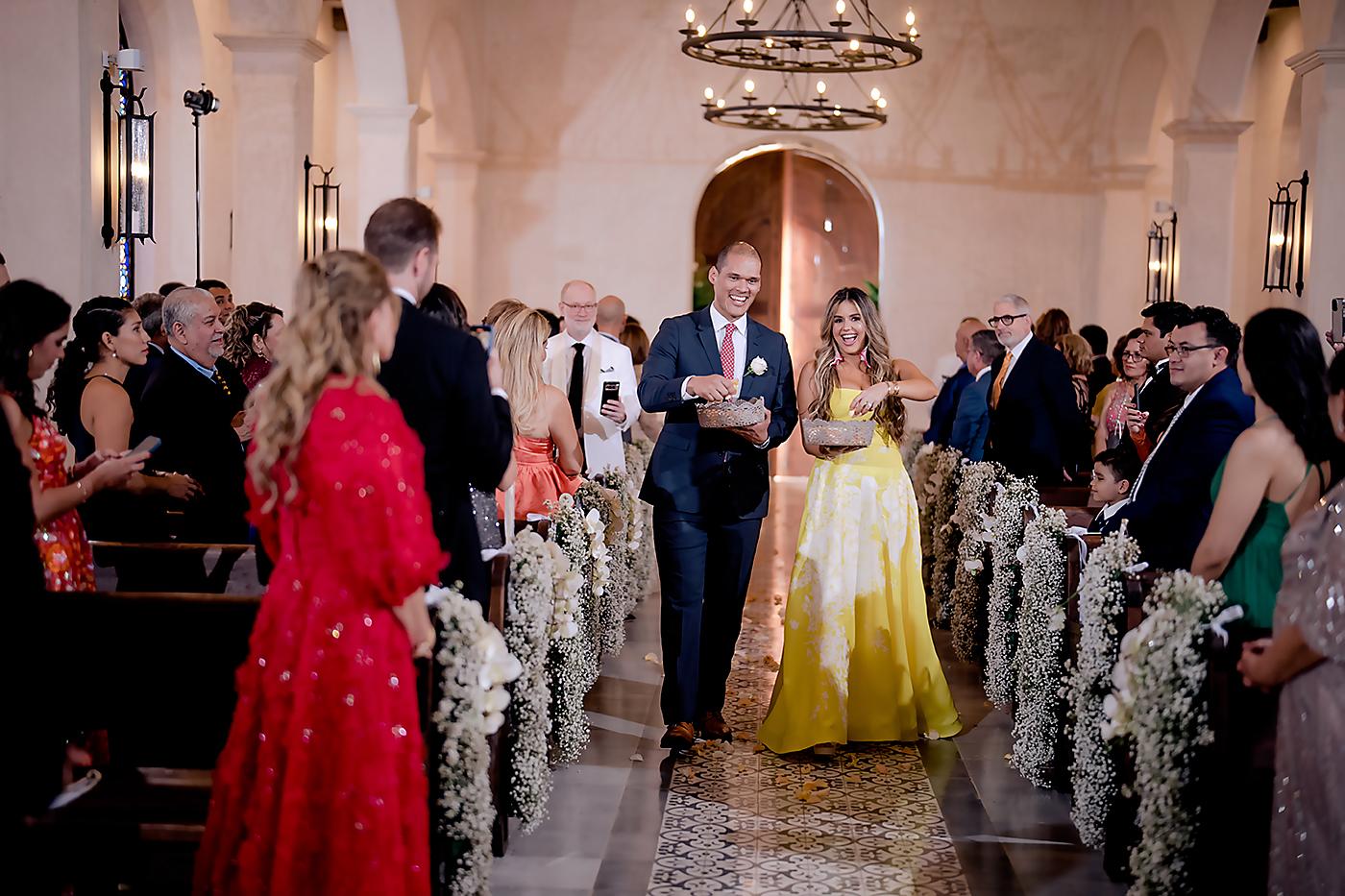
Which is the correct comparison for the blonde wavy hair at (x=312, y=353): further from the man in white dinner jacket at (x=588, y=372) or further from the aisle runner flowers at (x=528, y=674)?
the man in white dinner jacket at (x=588, y=372)

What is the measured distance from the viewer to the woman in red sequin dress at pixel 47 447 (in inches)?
160

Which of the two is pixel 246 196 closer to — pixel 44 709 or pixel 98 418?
pixel 98 418

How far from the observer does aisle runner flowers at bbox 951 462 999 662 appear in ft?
25.0

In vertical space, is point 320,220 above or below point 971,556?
above

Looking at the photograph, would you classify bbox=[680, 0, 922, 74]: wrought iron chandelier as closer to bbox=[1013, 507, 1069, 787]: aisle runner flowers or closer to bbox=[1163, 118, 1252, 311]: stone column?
bbox=[1163, 118, 1252, 311]: stone column

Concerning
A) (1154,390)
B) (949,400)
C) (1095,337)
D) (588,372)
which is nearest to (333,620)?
(588,372)

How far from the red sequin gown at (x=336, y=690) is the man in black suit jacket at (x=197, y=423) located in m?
2.68

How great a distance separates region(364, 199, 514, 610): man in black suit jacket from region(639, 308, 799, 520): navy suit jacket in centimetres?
208

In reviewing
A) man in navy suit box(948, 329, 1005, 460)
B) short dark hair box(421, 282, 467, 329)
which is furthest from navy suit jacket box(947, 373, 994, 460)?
short dark hair box(421, 282, 467, 329)

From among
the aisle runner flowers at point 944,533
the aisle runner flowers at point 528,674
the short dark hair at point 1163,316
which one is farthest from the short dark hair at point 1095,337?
the aisle runner flowers at point 528,674

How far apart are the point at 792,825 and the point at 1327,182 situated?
796cm

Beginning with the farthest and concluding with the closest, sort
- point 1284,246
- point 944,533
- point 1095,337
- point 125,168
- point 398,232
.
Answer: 1. point 1095,337
2. point 1284,246
3. point 125,168
4. point 944,533
5. point 398,232

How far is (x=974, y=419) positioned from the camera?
9.38 metres

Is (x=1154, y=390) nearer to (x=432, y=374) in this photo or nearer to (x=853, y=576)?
(x=853, y=576)
